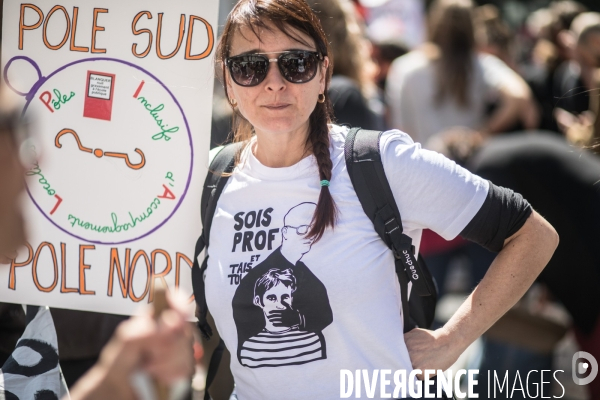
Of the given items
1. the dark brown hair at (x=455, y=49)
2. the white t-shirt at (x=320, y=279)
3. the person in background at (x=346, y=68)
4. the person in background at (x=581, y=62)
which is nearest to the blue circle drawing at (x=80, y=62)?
the white t-shirt at (x=320, y=279)

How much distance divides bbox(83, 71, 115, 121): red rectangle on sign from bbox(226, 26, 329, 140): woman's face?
0.49 m

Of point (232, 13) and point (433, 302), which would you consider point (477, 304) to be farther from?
point (232, 13)

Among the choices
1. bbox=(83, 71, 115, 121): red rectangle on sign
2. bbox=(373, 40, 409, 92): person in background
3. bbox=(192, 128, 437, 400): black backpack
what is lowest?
bbox=(192, 128, 437, 400): black backpack

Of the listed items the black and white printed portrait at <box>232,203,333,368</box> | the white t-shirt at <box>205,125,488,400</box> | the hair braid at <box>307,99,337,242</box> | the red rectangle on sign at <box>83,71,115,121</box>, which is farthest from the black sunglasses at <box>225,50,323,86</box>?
the red rectangle on sign at <box>83,71,115,121</box>

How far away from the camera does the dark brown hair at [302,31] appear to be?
74.4 inches

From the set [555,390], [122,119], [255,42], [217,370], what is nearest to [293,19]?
[255,42]

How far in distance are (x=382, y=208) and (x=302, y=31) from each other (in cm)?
55

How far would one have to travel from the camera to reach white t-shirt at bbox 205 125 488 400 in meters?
1.85

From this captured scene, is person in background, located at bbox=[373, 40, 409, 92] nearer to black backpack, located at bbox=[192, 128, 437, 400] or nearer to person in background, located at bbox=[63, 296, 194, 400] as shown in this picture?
black backpack, located at bbox=[192, 128, 437, 400]

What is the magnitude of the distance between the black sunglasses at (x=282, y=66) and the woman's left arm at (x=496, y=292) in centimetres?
72

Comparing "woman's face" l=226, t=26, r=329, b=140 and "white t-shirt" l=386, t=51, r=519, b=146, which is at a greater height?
"white t-shirt" l=386, t=51, r=519, b=146

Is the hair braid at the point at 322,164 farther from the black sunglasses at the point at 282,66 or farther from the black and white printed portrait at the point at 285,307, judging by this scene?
the black sunglasses at the point at 282,66

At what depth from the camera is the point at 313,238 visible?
1883 mm

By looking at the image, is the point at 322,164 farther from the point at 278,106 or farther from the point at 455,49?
the point at 455,49
